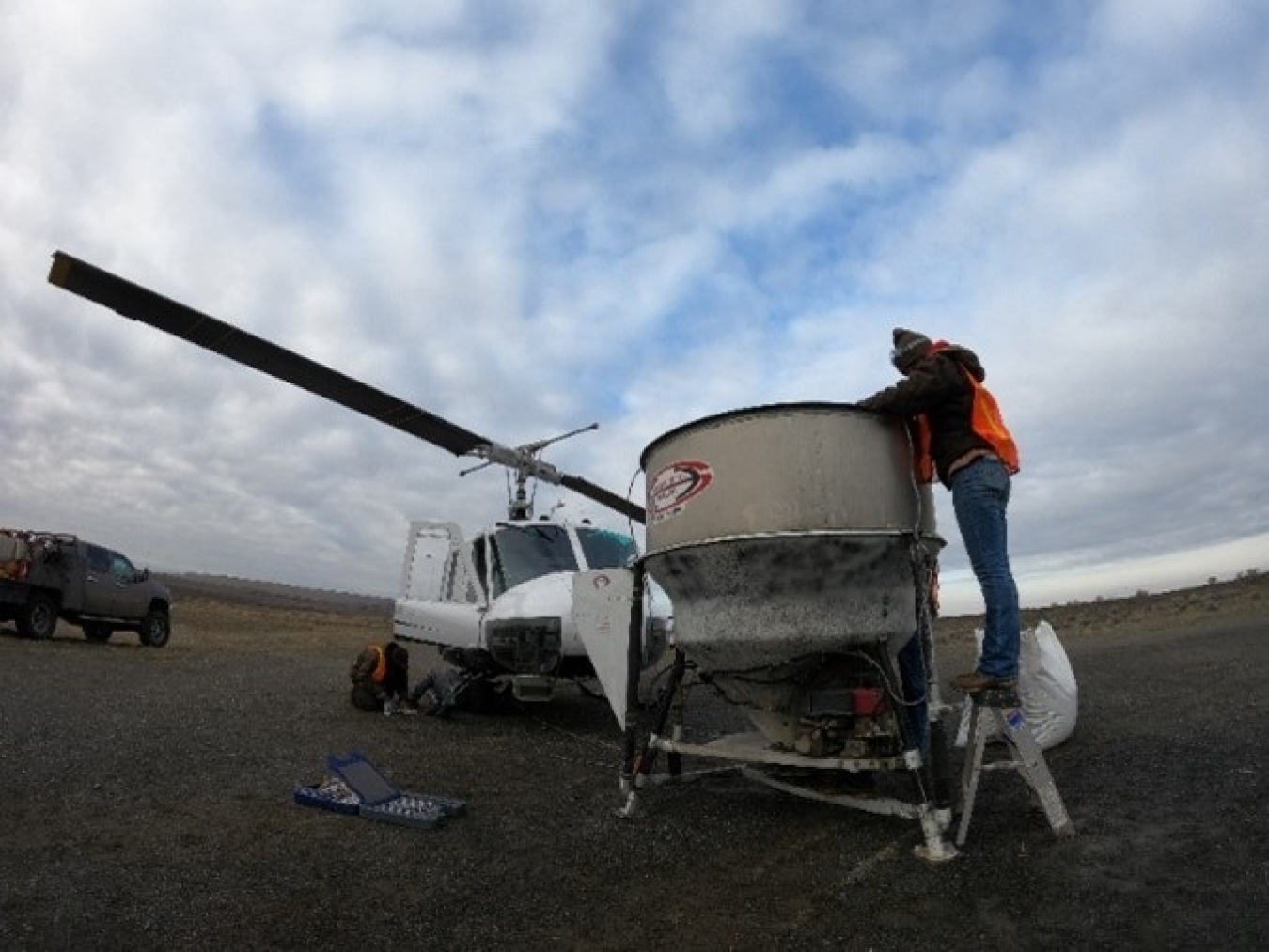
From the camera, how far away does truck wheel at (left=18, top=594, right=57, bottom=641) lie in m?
16.7

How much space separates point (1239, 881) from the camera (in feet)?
11.4

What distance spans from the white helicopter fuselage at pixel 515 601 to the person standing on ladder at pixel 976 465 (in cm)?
373

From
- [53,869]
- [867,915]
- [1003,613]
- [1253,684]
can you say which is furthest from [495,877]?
[1253,684]

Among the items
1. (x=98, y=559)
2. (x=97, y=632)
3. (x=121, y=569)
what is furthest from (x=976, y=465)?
(x=97, y=632)

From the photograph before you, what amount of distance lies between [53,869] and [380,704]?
530 cm

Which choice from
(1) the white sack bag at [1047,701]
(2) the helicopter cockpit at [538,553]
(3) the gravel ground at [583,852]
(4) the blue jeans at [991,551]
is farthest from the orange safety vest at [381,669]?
(4) the blue jeans at [991,551]

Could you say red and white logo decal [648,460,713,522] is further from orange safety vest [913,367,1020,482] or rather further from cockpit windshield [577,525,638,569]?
cockpit windshield [577,525,638,569]

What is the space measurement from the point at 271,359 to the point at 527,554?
3.25m

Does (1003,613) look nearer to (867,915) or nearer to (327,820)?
(867,915)

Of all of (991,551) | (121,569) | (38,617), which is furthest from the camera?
(121,569)

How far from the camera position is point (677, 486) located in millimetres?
5059

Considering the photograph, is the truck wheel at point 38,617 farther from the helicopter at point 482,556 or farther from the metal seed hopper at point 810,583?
the metal seed hopper at point 810,583

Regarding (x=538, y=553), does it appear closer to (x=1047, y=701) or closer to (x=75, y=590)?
(x=1047, y=701)

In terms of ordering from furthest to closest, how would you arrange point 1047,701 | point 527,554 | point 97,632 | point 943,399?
point 97,632
point 527,554
point 1047,701
point 943,399
